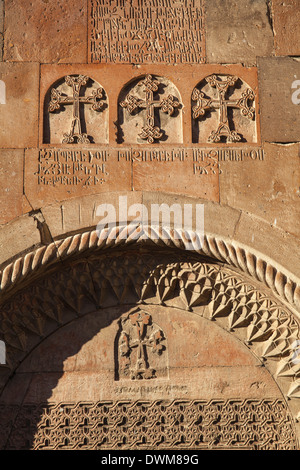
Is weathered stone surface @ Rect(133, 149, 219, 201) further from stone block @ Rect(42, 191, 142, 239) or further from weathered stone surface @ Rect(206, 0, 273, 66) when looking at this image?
weathered stone surface @ Rect(206, 0, 273, 66)

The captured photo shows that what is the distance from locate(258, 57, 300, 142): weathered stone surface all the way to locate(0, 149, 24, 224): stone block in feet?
6.17

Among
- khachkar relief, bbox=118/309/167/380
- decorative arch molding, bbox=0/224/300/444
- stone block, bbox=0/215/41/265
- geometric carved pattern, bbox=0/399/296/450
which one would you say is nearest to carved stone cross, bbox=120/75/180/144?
decorative arch molding, bbox=0/224/300/444

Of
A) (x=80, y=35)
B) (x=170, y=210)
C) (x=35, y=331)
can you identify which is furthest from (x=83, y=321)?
(x=80, y=35)

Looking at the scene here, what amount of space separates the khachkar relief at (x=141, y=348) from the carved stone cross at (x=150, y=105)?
4.51 feet

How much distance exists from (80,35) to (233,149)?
5.02ft

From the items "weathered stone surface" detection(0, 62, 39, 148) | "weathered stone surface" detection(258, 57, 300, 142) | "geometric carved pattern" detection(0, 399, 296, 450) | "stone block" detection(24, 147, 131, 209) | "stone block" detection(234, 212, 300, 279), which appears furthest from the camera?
"weathered stone surface" detection(258, 57, 300, 142)

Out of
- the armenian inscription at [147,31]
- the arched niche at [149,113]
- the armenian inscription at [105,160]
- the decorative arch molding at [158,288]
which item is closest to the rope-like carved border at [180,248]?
the decorative arch molding at [158,288]

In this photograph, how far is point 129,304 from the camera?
534 cm

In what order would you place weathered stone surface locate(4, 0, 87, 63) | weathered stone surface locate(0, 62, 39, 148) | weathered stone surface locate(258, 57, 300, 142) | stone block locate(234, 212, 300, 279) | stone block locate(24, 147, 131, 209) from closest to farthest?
stone block locate(234, 212, 300, 279)
stone block locate(24, 147, 131, 209)
weathered stone surface locate(0, 62, 39, 148)
weathered stone surface locate(258, 57, 300, 142)
weathered stone surface locate(4, 0, 87, 63)

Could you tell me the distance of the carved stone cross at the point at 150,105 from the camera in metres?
5.42

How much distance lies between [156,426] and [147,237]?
4.44 ft

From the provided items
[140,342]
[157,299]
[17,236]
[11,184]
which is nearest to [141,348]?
[140,342]

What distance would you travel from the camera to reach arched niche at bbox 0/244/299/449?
506 cm

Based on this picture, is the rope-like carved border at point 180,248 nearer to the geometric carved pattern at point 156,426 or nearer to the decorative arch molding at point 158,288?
the decorative arch molding at point 158,288
